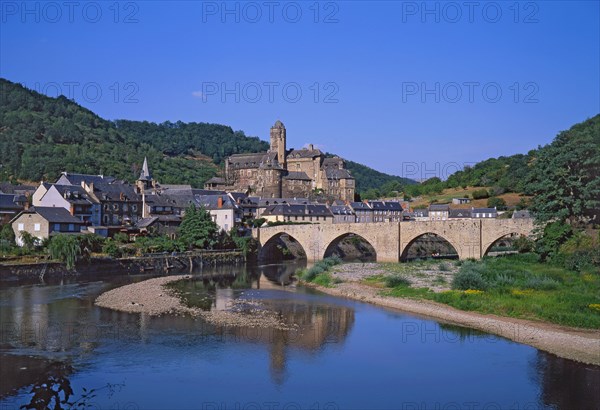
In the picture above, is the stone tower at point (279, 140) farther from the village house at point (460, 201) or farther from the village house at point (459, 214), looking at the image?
the village house at point (459, 214)

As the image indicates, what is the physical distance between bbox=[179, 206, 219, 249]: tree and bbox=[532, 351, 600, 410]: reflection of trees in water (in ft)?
139

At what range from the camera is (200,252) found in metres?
60.6

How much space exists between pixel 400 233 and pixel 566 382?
123ft

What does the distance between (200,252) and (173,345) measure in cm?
3611

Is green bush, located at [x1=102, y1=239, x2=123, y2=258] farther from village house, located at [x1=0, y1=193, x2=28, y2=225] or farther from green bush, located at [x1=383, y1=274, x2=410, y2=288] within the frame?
green bush, located at [x1=383, y1=274, x2=410, y2=288]

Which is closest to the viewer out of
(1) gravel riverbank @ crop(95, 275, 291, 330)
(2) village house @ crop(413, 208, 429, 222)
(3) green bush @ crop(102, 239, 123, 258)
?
(1) gravel riverbank @ crop(95, 275, 291, 330)

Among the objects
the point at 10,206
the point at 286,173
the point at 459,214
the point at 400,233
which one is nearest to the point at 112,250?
the point at 10,206

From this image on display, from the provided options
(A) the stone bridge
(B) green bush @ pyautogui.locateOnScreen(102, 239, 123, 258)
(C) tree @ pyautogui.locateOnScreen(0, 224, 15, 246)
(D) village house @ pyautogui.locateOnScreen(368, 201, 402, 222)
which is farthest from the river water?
(D) village house @ pyautogui.locateOnScreen(368, 201, 402, 222)

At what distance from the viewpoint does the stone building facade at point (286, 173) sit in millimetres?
105312

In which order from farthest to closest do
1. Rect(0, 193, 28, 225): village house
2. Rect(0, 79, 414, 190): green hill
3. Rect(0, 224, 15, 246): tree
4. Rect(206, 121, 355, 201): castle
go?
Rect(206, 121, 355, 201): castle
Rect(0, 79, 414, 190): green hill
Rect(0, 193, 28, 225): village house
Rect(0, 224, 15, 246): tree

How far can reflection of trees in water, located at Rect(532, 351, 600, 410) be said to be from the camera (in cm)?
1827

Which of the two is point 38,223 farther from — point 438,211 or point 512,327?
point 438,211

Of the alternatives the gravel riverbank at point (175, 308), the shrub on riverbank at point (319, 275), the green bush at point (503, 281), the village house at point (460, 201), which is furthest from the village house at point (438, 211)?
the gravel riverbank at point (175, 308)

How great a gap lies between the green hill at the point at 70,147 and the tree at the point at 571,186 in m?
71.4
